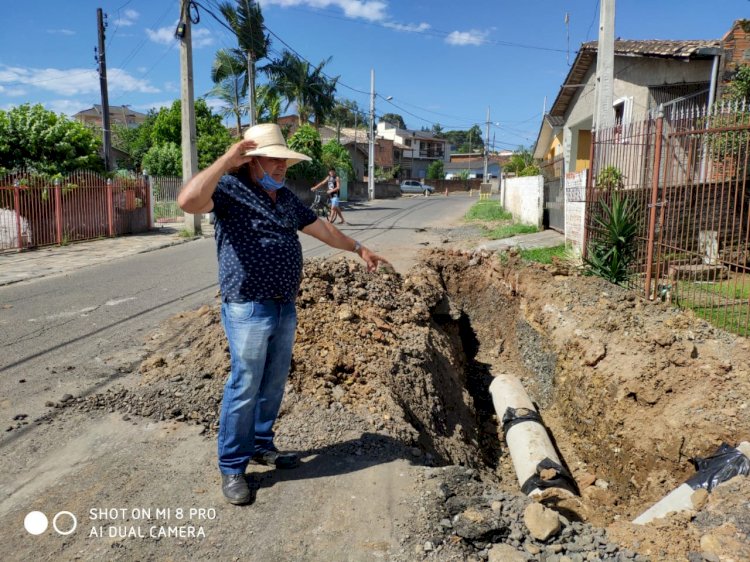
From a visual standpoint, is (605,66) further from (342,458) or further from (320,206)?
(320,206)

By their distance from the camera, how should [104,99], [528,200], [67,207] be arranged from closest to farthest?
[67,207], [528,200], [104,99]

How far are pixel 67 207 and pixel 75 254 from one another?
2.81 m

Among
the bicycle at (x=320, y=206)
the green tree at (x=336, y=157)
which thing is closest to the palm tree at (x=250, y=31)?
the bicycle at (x=320, y=206)

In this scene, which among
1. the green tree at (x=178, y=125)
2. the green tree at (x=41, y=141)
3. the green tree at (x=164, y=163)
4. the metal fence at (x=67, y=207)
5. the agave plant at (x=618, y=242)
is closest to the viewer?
the agave plant at (x=618, y=242)

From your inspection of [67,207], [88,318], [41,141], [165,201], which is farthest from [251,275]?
[165,201]

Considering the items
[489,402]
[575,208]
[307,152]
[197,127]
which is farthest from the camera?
[197,127]

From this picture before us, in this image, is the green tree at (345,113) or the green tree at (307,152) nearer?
the green tree at (307,152)

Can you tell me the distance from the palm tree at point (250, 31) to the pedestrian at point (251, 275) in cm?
2121

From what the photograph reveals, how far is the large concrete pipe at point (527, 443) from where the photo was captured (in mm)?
4879

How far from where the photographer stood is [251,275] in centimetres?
290

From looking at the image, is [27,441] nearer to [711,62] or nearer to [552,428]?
[552,428]

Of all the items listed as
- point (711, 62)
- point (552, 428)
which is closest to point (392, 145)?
point (711, 62)

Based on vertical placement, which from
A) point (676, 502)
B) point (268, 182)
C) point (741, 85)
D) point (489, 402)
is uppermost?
point (741, 85)

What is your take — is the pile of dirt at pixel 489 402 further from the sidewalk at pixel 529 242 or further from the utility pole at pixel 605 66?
the utility pole at pixel 605 66
